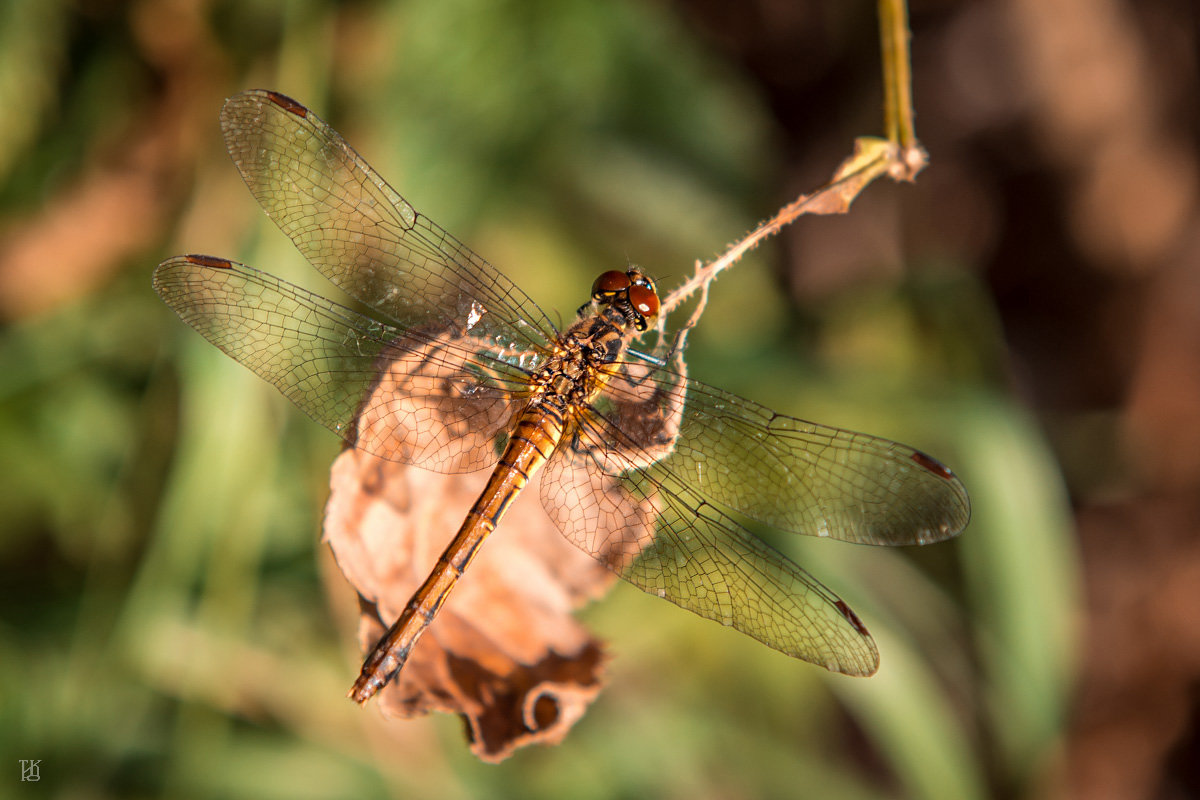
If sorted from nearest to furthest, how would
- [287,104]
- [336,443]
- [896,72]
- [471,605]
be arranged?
[896,72] < [471,605] < [287,104] < [336,443]

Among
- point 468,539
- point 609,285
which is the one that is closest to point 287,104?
point 609,285

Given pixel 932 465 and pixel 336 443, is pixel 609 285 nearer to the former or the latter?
pixel 932 465

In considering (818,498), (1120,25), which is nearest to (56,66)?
(818,498)

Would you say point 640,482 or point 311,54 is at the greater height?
point 311,54

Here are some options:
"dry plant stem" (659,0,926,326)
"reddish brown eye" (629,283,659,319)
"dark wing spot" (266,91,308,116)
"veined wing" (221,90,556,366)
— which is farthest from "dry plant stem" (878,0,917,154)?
"dark wing spot" (266,91,308,116)

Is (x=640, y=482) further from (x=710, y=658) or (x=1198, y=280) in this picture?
(x=1198, y=280)

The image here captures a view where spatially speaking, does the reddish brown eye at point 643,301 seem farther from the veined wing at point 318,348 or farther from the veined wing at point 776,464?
the veined wing at point 318,348
